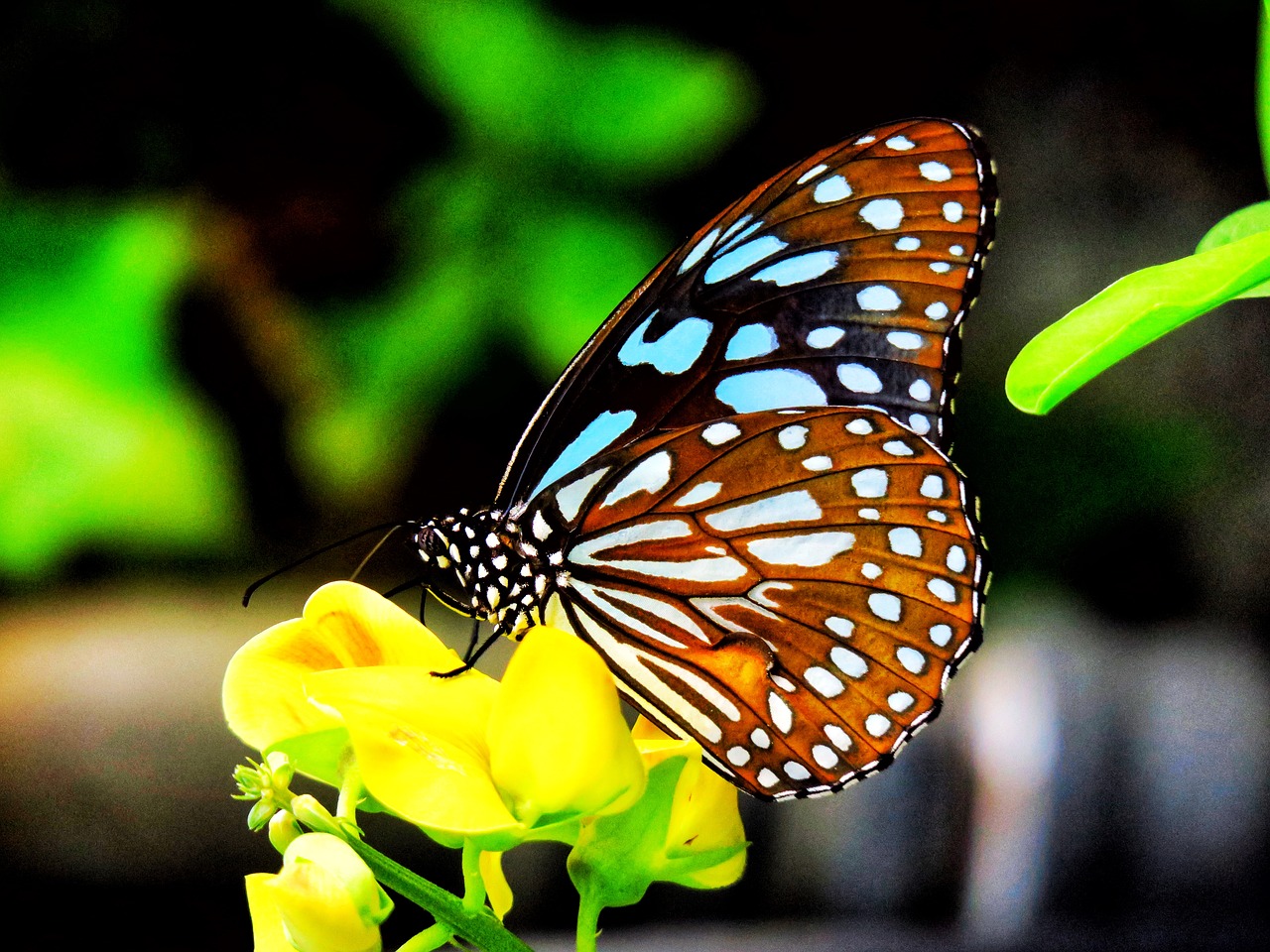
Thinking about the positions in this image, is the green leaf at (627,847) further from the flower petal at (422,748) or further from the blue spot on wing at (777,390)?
the blue spot on wing at (777,390)

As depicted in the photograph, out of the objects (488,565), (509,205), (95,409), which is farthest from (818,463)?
(95,409)

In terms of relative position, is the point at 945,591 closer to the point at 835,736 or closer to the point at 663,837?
the point at 835,736

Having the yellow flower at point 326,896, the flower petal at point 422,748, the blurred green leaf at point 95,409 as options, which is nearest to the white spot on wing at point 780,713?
the flower petal at point 422,748

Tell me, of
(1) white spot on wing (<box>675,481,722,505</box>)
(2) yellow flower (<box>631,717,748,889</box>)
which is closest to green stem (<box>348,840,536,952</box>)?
(2) yellow flower (<box>631,717,748,889</box>)

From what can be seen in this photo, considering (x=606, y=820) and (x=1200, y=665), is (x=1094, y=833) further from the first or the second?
(x=606, y=820)

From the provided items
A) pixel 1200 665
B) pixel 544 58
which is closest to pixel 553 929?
pixel 1200 665

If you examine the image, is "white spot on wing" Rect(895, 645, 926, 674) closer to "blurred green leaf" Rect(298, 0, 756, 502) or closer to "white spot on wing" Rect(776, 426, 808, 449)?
"white spot on wing" Rect(776, 426, 808, 449)

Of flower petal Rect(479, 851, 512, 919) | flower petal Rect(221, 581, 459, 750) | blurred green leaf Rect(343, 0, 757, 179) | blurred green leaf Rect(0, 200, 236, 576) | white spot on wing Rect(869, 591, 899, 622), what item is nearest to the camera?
flower petal Rect(221, 581, 459, 750)
